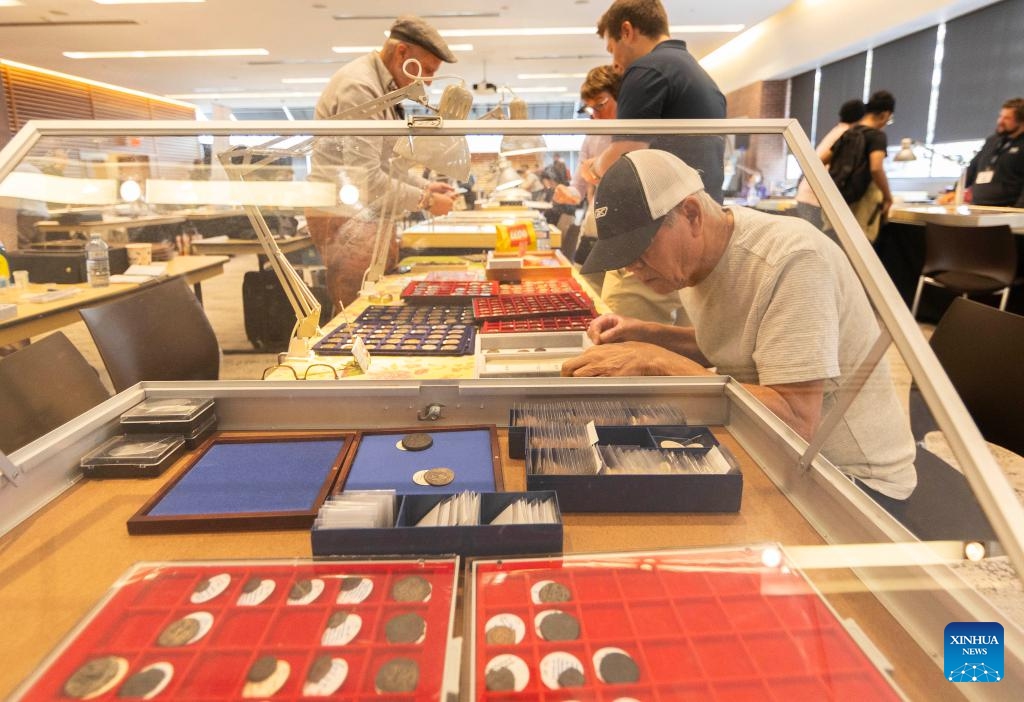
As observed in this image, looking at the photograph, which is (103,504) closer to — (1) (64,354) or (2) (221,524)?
(2) (221,524)

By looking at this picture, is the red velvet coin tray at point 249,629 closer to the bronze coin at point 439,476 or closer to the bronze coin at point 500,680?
the bronze coin at point 500,680

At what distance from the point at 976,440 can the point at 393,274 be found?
2.12 metres

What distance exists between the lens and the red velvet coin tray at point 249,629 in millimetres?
636

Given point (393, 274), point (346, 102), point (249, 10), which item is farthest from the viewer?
point (249, 10)

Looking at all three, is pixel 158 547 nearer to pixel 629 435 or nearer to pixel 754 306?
pixel 629 435

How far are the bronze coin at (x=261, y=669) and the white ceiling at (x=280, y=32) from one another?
738 cm

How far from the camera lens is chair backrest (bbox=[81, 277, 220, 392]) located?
1.75 meters

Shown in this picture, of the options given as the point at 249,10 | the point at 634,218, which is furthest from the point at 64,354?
the point at 249,10

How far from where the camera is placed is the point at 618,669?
2.14 feet

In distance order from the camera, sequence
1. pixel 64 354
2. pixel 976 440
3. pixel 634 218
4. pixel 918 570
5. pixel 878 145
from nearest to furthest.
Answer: pixel 976 440 < pixel 918 570 < pixel 634 218 < pixel 64 354 < pixel 878 145

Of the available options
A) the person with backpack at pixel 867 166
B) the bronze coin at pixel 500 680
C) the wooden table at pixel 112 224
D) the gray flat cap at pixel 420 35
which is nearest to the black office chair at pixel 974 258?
the person with backpack at pixel 867 166

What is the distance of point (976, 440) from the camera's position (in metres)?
0.63

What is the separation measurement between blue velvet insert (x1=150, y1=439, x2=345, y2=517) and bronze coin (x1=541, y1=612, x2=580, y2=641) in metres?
0.44

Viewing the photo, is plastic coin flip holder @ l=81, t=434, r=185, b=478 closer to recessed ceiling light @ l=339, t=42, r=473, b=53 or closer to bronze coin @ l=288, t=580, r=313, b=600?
bronze coin @ l=288, t=580, r=313, b=600
